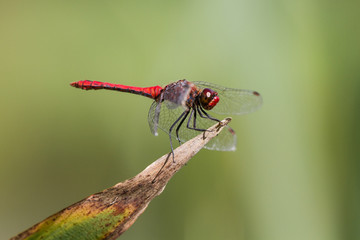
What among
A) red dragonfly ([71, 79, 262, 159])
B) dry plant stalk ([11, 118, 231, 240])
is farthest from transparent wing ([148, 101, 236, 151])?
dry plant stalk ([11, 118, 231, 240])

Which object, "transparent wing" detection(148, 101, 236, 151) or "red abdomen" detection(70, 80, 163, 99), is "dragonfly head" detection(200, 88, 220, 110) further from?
"red abdomen" detection(70, 80, 163, 99)

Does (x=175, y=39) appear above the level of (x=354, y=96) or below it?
above

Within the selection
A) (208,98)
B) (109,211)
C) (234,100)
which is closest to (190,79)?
(208,98)

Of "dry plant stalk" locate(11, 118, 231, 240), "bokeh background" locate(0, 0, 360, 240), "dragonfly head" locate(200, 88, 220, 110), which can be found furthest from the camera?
"dragonfly head" locate(200, 88, 220, 110)

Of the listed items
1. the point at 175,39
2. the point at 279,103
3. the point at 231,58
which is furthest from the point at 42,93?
the point at 279,103

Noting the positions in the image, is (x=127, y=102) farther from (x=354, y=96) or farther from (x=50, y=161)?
(x=354, y=96)

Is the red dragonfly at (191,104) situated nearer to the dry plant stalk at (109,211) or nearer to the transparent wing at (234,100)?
the transparent wing at (234,100)
